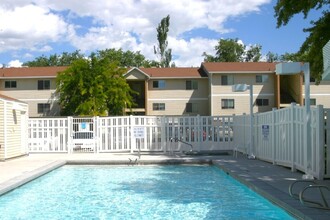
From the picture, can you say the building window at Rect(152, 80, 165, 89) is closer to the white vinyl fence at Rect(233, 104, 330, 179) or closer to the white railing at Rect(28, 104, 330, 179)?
the white railing at Rect(28, 104, 330, 179)

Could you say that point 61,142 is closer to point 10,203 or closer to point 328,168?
point 10,203

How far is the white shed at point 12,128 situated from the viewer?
17812mm

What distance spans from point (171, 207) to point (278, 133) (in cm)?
641

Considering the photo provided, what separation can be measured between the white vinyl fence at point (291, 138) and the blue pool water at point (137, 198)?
6.13ft

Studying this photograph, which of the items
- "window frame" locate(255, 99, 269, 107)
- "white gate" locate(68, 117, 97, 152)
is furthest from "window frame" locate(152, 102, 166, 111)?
"white gate" locate(68, 117, 97, 152)

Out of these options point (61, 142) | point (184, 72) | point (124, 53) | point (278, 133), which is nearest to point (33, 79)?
point (184, 72)

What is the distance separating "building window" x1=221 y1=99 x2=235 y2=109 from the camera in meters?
43.6

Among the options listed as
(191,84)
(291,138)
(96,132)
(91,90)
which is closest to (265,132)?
(291,138)

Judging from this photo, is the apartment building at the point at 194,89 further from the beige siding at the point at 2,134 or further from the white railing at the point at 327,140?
the white railing at the point at 327,140

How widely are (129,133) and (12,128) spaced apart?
5.67 meters

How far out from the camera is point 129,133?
2214cm

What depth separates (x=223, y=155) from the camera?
2059 centimetres

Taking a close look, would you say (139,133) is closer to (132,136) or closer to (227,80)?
(132,136)

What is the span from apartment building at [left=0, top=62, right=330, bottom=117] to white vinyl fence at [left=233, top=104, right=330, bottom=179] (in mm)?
23979
